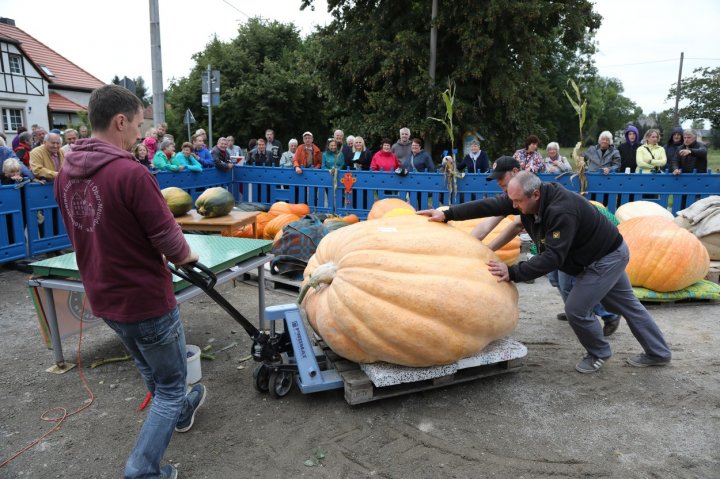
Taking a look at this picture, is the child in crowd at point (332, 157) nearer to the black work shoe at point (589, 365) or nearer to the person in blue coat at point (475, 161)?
the person in blue coat at point (475, 161)

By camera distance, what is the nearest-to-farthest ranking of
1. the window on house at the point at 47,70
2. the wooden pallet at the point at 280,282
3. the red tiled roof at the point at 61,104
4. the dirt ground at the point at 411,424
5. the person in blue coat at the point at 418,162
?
the dirt ground at the point at 411,424, the wooden pallet at the point at 280,282, the person in blue coat at the point at 418,162, the window on house at the point at 47,70, the red tiled roof at the point at 61,104

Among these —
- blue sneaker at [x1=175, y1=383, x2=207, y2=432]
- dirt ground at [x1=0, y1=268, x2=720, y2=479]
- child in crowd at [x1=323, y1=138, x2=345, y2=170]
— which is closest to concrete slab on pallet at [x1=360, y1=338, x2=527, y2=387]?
dirt ground at [x1=0, y1=268, x2=720, y2=479]

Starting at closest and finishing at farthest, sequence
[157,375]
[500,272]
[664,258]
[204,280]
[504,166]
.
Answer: [157,375] < [204,280] < [500,272] < [504,166] < [664,258]

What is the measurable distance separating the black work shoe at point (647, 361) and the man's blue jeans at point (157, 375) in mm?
3420

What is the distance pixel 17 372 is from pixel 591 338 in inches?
177

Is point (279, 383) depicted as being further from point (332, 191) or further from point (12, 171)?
point (332, 191)

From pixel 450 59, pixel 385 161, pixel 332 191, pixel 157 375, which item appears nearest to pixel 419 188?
pixel 385 161

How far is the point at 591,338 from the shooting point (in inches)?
150

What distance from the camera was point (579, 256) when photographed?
12.1 ft

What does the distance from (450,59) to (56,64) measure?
117ft

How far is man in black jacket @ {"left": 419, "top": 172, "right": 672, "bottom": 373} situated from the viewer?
345cm

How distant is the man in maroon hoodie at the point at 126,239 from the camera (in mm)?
2201

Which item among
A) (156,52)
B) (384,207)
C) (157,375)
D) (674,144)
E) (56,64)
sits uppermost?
(56,64)

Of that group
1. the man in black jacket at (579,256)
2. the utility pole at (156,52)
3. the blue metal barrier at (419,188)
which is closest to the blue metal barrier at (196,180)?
the blue metal barrier at (419,188)
